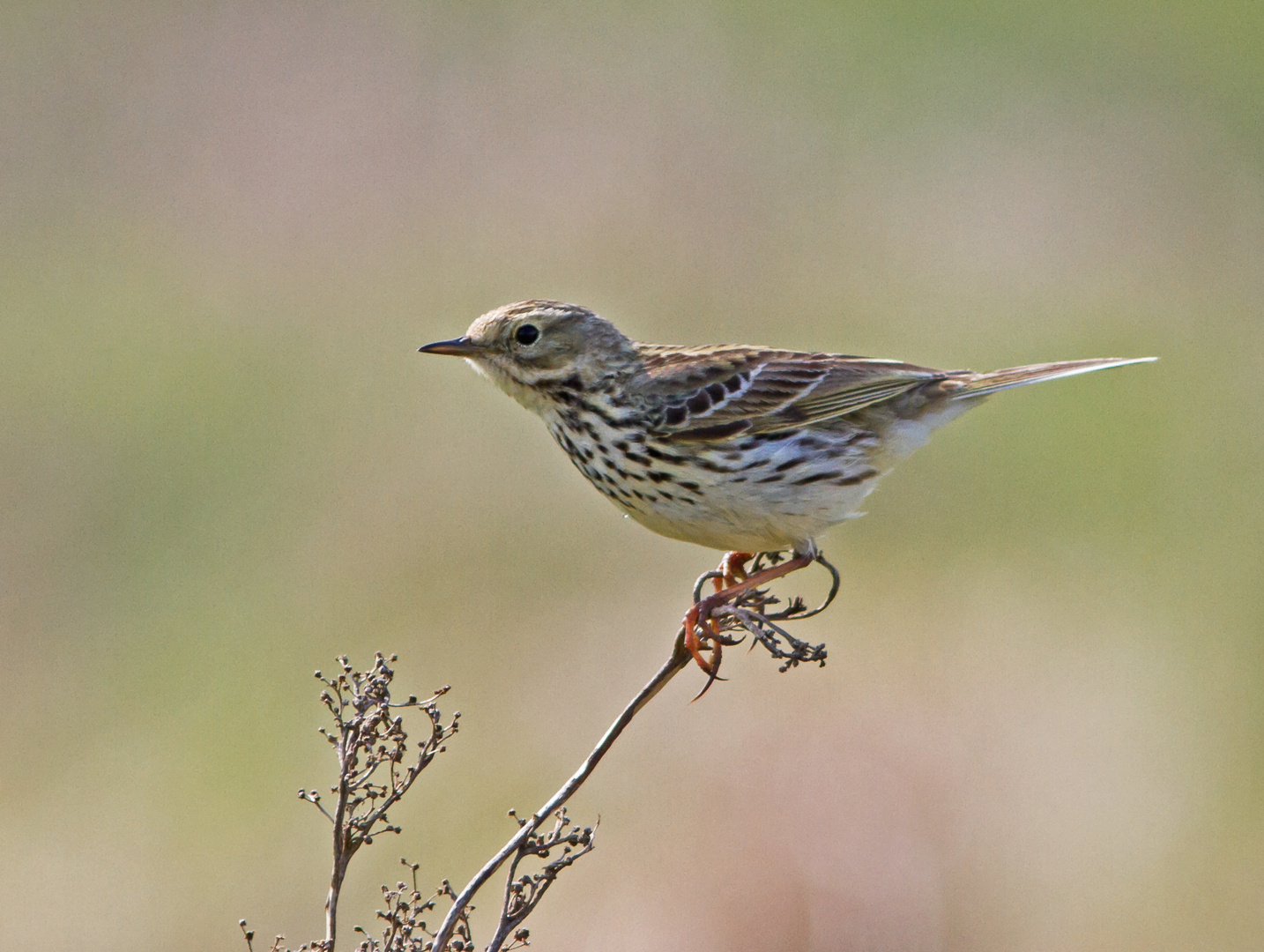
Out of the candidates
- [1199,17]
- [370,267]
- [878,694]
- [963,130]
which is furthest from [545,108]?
[878,694]

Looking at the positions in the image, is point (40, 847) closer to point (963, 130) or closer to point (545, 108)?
point (545, 108)

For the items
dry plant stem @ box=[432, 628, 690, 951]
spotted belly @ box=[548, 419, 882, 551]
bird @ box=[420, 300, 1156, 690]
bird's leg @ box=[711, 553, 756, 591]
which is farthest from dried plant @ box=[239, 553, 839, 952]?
bird's leg @ box=[711, 553, 756, 591]

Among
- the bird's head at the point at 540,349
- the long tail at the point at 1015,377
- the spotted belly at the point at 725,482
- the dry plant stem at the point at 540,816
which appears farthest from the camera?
the long tail at the point at 1015,377

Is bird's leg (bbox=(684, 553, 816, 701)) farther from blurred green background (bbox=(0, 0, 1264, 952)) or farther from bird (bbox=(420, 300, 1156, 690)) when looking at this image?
blurred green background (bbox=(0, 0, 1264, 952))

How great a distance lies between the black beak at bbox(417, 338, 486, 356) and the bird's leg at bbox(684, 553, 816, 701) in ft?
4.47

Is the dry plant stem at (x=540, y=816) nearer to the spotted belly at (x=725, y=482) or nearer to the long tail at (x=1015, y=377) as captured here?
the spotted belly at (x=725, y=482)

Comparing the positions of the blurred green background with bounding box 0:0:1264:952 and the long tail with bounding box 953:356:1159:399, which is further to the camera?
the blurred green background with bounding box 0:0:1264:952

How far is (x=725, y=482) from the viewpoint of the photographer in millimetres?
6641

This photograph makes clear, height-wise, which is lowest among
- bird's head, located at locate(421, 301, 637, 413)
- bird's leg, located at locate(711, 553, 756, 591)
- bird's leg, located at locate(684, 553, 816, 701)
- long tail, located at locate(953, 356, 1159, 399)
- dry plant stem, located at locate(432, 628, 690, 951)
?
dry plant stem, located at locate(432, 628, 690, 951)

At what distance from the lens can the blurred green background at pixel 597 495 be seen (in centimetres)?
1093

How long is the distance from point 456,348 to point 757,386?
1.39m

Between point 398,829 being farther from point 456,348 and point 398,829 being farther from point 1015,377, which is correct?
point 1015,377

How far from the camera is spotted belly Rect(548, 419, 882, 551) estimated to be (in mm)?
6465

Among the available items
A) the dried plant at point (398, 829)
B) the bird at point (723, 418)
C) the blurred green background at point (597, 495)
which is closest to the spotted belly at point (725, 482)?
the bird at point (723, 418)
